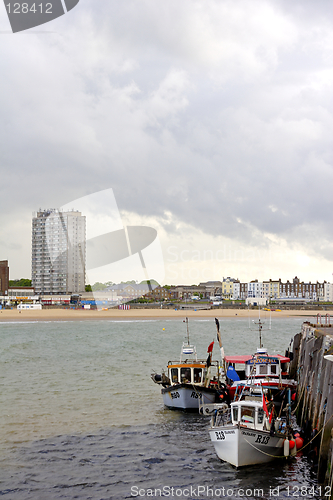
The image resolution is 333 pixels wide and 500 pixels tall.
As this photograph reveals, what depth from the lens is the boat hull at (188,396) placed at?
965 inches

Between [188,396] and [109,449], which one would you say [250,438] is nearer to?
[109,449]

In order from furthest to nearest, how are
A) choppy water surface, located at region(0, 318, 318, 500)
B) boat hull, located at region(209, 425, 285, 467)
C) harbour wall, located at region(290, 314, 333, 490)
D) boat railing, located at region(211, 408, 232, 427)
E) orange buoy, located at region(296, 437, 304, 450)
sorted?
boat railing, located at region(211, 408, 232, 427), orange buoy, located at region(296, 437, 304, 450), boat hull, located at region(209, 425, 285, 467), choppy water surface, located at region(0, 318, 318, 500), harbour wall, located at region(290, 314, 333, 490)

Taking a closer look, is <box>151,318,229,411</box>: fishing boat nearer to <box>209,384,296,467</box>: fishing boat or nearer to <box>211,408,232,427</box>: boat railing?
<box>211,408,232,427</box>: boat railing

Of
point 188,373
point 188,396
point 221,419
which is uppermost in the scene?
point 188,373

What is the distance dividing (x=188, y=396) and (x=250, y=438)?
336 inches

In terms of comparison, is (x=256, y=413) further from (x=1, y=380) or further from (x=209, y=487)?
(x=1, y=380)

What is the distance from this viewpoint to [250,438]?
646 inches

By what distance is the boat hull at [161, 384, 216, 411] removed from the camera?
2450 cm

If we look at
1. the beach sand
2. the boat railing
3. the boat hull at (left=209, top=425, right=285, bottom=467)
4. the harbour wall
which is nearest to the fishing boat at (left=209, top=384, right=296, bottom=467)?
the boat hull at (left=209, top=425, right=285, bottom=467)

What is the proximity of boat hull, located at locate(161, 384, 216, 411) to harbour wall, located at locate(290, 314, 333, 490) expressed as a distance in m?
4.36

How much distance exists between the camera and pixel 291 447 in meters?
17.7

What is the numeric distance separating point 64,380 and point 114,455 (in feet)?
54.2

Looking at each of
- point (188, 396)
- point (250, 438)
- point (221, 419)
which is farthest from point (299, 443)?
point (188, 396)

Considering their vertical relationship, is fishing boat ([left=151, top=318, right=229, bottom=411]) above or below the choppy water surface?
above
